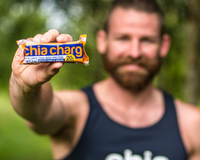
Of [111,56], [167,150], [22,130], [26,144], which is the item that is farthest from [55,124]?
[22,130]

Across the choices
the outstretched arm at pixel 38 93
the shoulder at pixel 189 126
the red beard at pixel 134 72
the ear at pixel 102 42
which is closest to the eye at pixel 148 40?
the red beard at pixel 134 72

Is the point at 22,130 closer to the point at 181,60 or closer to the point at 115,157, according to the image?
the point at 181,60

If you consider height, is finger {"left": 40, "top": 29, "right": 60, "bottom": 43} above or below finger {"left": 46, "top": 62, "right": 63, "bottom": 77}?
above

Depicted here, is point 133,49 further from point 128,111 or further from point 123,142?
point 123,142

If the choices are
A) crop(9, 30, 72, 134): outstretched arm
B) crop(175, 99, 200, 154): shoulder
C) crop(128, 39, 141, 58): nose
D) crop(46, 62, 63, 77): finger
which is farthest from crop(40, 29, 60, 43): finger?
crop(175, 99, 200, 154): shoulder

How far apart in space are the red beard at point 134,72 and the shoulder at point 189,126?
42 centimetres

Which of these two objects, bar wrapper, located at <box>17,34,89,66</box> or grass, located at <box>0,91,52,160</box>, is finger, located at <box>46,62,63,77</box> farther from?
grass, located at <box>0,91,52,160</box>

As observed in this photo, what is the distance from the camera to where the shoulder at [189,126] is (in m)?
2.33

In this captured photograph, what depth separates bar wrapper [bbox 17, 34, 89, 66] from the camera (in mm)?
1179

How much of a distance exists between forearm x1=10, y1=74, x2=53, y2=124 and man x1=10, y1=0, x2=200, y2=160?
0.31 meters

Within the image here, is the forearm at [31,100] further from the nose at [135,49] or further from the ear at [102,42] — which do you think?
the ear at [102,42]

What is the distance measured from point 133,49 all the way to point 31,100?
1039 millimetres

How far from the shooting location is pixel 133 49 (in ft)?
7.25

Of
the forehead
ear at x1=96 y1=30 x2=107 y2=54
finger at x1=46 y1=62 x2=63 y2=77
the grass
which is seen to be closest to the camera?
finger at x1=46 y1=62 x2=63 y2=77
